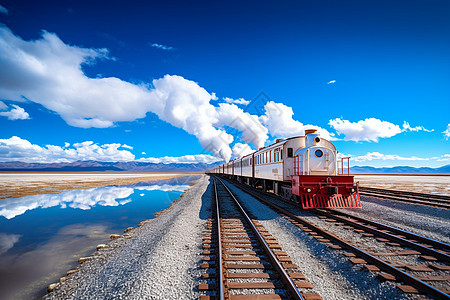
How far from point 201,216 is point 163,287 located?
6.03 meters

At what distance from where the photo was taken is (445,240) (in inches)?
258

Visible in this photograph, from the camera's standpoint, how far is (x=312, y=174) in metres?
11.6

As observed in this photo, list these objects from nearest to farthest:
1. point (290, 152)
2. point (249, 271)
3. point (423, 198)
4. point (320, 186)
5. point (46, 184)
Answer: point (249, 271), point (320, 186), point (290, 152), point (423, 198), point (46, 184)

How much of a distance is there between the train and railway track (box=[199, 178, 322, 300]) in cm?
441

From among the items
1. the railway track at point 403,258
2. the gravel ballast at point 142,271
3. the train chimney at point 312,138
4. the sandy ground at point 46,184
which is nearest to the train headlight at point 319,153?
the train chimney at point 312,138

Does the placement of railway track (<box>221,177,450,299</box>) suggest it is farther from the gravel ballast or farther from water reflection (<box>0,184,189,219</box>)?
water reflection (<box>0,184,189,219</box>)

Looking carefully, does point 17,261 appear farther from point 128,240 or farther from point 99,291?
point 99,291

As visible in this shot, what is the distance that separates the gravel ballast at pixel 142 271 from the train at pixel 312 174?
5.79m

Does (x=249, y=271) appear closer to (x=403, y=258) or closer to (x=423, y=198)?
(x=403, y=258)

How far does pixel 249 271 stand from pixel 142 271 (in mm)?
2356

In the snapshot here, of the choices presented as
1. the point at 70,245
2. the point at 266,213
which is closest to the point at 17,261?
the point at 70,245

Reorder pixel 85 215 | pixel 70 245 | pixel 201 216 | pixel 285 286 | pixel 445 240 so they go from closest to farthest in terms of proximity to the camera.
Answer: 1. pixel 285 286
2. pixel 445 240
3. pixel 70 245
4. pixel 201 216
5. pixel 85 215

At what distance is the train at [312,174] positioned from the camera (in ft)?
33.7

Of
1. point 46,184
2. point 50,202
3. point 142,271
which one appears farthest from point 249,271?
point 46,184
